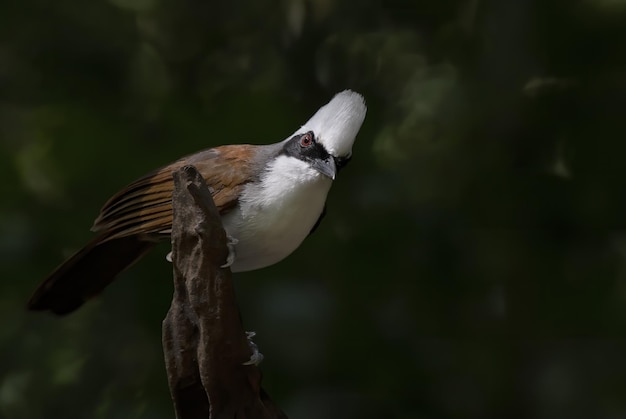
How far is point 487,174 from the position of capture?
2.85m

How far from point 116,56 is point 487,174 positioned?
1132 mm

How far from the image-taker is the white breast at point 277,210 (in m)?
2.00

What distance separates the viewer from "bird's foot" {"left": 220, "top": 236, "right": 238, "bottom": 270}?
6.21 feet

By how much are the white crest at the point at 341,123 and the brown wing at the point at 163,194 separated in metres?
0.17

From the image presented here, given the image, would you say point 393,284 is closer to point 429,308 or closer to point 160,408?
point 429,308

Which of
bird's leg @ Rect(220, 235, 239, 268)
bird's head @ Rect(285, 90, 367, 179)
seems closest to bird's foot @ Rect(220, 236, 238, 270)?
bird's leg @ Rect(220, 235, 239, 268)

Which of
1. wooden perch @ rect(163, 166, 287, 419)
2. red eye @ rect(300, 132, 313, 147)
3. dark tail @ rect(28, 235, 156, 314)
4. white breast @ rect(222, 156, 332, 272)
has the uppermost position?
red eye @ rect(300, 132, 313, 147)

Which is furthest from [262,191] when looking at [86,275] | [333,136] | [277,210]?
[86,275]

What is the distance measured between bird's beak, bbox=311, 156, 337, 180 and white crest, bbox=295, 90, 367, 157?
0.02 metres

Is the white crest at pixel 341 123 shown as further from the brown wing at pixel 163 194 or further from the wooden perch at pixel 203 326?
the wooden perch at pixel 203 326

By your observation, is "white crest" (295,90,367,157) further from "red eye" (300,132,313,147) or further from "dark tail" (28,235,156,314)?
"dark tail" (28,235,156,314)

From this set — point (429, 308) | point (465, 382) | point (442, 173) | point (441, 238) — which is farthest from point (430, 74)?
point (465, 382)

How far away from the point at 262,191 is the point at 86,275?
50 cm

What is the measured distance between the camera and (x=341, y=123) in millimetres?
2014
